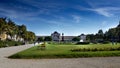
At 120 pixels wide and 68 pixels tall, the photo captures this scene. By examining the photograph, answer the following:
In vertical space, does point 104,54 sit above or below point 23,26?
below

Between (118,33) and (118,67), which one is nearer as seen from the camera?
(118,67)

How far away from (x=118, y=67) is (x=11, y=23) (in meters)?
77.4

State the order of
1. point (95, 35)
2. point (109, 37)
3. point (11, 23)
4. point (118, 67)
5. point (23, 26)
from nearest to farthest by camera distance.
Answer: point (118, 67) → point (11, 23) → point (23, 26) → point (109, 37) → point (95, 35)

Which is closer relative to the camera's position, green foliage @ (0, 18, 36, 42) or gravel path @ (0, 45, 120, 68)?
gravel path @ (0, 45, 120, 68)

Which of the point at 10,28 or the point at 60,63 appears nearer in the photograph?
the point at 60,63

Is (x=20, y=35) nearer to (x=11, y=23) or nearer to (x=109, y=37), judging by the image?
(x=11, y=23)

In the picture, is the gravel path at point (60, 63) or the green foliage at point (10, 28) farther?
the green foliage at point (10, 28)

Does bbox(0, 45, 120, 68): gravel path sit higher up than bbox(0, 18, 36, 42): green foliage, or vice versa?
bbox(0, 18, 36, 42): green foliage

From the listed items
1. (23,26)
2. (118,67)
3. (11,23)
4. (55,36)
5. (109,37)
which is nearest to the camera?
(118,67)

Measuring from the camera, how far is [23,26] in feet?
348

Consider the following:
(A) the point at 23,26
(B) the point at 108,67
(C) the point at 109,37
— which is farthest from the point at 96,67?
(C) the point at 109,37

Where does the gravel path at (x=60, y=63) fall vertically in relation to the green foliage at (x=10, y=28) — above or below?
below

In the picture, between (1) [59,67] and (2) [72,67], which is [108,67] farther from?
(1) [59,67]

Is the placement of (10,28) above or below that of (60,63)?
above
